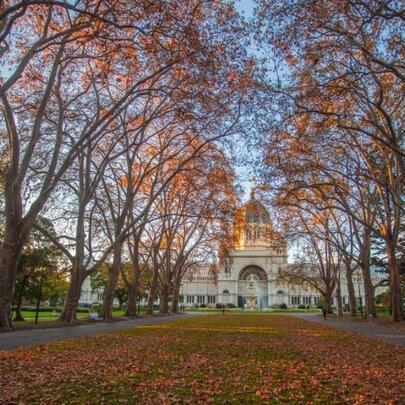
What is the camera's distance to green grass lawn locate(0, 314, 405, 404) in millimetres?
5672

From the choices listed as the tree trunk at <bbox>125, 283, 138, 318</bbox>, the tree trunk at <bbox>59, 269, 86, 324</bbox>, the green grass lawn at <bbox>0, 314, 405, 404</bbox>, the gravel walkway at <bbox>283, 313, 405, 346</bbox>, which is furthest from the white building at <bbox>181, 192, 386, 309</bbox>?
the green grass lawn at <bbox>0, 314, 405, 404</bbox>

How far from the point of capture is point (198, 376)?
7238 millimetres

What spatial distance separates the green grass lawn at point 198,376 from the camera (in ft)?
18.6

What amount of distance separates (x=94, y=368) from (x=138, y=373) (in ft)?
3.28

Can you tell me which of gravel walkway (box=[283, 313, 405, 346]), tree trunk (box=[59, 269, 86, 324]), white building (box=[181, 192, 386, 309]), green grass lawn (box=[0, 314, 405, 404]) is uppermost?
white building (box=[181, 192, 386, 309])

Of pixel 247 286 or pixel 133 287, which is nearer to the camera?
pixel 133 287

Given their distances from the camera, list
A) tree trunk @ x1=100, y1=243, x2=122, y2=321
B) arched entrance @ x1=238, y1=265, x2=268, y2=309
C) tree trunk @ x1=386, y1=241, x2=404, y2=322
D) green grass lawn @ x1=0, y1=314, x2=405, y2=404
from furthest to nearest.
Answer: arched entrance @ x1=238, y1=265, x2=268, y2=309 → tree trunk @ x1=100, y1=243, x2=122, y2=321 → tree trunk @ x1=386, y1=241, x2=404, y2=322 → green grass lawn @ x1=0, y1=314, x2=405, y2=404

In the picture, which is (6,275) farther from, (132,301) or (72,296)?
(132,301)

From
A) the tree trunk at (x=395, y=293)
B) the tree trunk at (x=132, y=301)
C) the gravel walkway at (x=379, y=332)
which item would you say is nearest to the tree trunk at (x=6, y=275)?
the gravel walkway at (x=379, y=332)

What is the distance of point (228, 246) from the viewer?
40125 millimetres

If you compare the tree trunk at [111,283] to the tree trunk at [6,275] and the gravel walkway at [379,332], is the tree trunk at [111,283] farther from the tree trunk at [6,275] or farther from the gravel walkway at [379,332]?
the gravel walkway at [379,332]

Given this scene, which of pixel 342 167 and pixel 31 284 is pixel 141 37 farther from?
pixel 31 284

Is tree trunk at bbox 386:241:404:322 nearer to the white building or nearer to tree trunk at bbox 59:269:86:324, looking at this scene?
tree trunk at bbox 59:269:86:324

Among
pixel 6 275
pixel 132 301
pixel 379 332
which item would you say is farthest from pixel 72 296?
pixel 379 332
